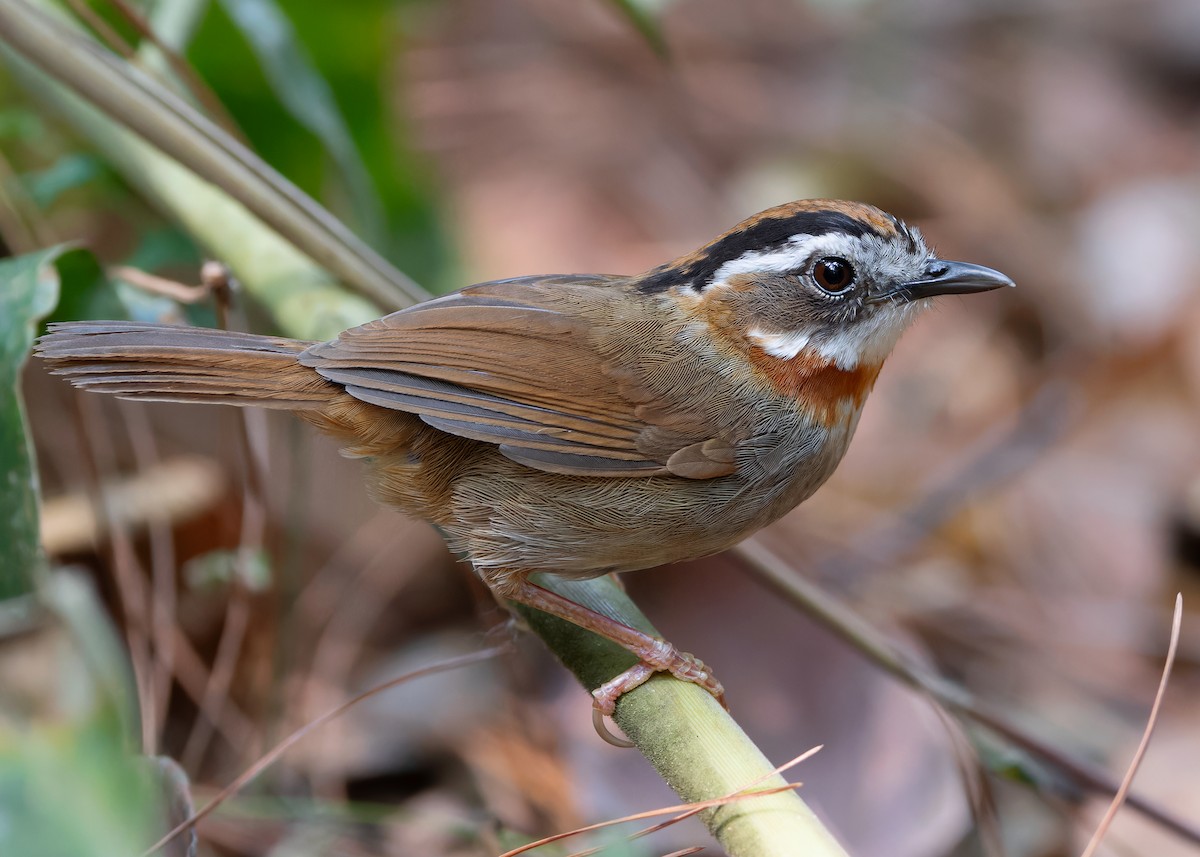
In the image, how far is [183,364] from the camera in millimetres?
2896

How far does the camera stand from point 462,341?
311 centimetres

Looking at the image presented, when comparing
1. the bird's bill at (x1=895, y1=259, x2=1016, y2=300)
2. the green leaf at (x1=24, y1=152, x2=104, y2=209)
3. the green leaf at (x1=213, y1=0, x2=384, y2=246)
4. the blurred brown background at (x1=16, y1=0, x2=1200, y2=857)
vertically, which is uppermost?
the green leaf at (x1=213, y1=0, x2=384, y2=246)

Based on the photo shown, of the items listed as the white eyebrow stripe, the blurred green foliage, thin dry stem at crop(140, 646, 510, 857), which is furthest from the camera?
the blurred green foliage

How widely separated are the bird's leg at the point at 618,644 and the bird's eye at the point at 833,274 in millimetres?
979

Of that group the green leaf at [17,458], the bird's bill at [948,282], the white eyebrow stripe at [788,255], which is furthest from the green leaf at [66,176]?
the bird's bill at [948,282]

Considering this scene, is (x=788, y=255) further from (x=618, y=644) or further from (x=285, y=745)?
(x=285, y=745)

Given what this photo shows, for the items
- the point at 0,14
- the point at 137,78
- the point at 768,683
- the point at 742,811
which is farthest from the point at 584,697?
the point at 0,14

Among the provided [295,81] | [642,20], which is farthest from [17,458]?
[642,20]

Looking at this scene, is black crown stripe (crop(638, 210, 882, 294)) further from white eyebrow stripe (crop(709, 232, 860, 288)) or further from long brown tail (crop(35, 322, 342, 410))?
long brown tail (crop(35, 322, 342, 410))

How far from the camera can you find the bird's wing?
2973 mm

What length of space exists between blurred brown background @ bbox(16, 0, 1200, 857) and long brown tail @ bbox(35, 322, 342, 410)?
1.30 feet

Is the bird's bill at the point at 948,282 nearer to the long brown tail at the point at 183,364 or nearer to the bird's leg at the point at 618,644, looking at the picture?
the bird's leg at the point at 618,644

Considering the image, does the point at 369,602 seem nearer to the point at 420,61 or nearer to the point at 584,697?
the point at 584,697

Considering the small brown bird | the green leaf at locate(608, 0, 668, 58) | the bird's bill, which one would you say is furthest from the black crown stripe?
the green leaf at locate(608, 0, 668, 58)
